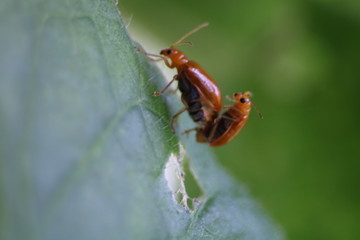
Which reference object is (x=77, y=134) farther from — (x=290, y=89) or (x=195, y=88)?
(x=290, y=89)

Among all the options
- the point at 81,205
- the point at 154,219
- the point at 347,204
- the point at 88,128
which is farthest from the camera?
the point at 347,204

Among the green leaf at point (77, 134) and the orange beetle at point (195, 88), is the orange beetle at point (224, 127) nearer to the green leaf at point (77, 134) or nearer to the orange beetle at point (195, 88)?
the orange beetle at point (195, 88)

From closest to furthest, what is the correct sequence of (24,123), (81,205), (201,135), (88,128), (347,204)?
1. (24,123)
2. (81,205)
3. (88,128)
4. (201,135)
5. (347,204)

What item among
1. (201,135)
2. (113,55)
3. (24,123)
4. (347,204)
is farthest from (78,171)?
(347,204)

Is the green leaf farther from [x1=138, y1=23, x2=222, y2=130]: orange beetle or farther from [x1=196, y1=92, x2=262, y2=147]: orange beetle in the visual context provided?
[x1=196, y1=92, x2=262, y2=147]: orange beetle

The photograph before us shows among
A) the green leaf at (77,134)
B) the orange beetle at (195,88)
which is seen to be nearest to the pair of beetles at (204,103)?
the orange beetle at (195,88)

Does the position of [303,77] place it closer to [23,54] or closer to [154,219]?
[154,219]
